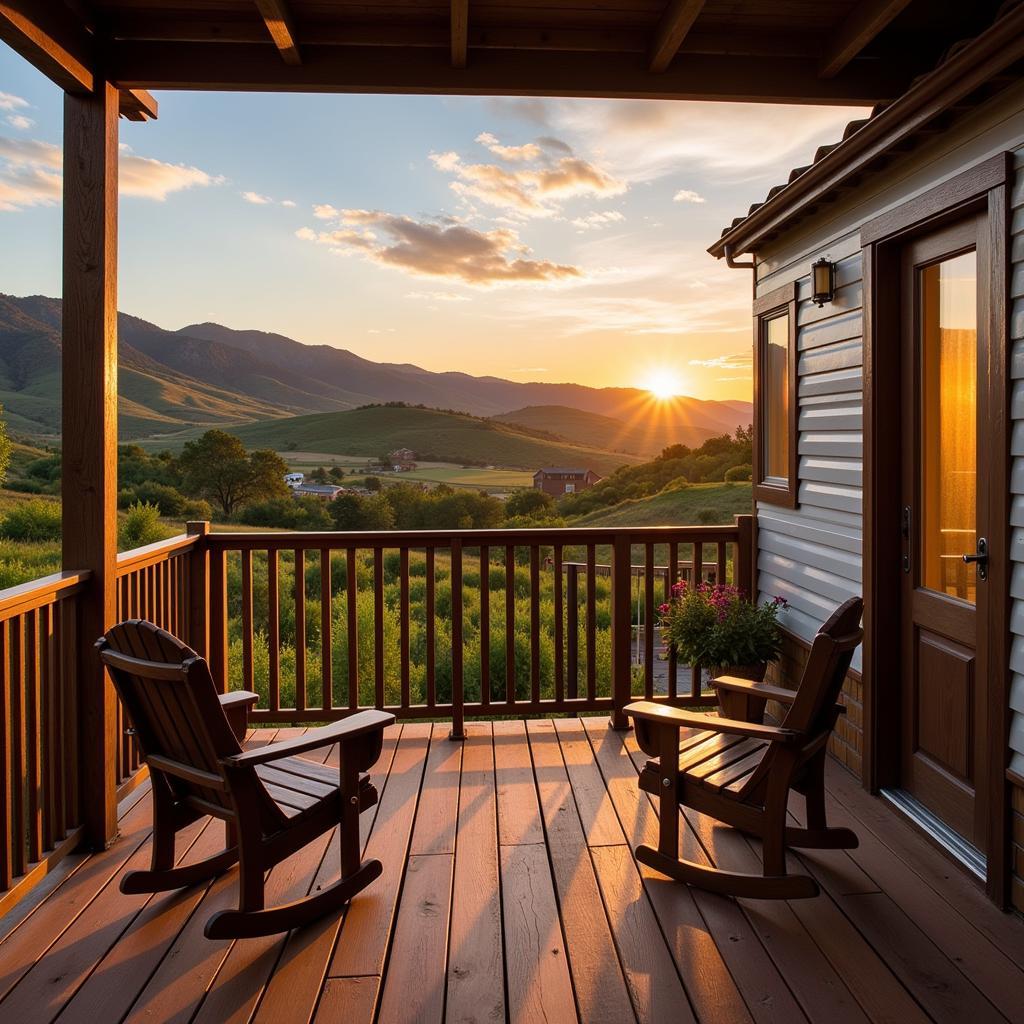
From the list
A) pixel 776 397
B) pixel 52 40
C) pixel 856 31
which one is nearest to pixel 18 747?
pixel 52 40

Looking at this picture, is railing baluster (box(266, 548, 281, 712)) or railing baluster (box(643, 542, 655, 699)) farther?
railing baluster (box(643, 542, 655, 699))

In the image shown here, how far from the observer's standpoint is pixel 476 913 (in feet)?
8.32

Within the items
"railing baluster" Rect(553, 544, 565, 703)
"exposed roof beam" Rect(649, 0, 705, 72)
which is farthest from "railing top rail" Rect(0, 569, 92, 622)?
"exposed roof beam" Rect(649, 0, 705, 72)

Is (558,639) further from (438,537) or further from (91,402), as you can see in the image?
(91,402)

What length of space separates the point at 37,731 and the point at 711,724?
84.9 inches

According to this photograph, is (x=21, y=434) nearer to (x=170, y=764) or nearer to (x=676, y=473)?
(x=676, y=473)

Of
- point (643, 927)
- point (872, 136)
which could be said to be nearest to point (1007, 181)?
point (872, 136)

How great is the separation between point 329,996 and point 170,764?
828mm

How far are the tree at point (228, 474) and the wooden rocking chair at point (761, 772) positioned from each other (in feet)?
52.7

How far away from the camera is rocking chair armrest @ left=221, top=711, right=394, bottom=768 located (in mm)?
2273

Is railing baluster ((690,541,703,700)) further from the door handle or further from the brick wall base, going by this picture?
the door handle

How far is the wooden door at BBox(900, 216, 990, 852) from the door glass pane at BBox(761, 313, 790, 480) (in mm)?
1180

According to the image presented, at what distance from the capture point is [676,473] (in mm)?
19062

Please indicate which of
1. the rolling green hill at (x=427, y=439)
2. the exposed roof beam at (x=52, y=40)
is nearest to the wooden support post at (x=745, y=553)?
the exposed roof beam at (x=52, y=40)
